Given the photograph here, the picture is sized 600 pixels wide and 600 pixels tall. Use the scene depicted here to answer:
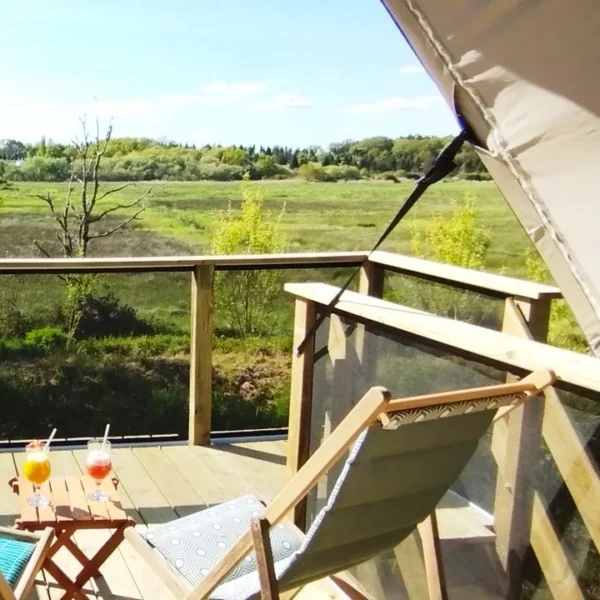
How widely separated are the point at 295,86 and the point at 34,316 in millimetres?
6390

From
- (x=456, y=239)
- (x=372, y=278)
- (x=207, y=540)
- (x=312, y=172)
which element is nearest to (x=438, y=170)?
(x=207, y=540)

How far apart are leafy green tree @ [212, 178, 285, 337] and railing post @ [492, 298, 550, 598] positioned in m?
3.17

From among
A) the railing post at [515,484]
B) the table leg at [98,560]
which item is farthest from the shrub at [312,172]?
the railing post at [515,484]

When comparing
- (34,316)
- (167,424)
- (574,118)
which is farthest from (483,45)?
(34,316)

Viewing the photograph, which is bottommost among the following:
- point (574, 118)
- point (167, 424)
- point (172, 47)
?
point (167, 424)

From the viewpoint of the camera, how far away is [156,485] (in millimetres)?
3547

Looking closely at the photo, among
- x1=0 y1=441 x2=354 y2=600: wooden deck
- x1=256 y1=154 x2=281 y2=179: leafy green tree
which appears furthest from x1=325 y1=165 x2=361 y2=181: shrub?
x1=0 y1=441 x2=354 y2=600: wooden deck

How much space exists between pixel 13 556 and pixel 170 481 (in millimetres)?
1423

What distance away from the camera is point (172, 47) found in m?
10.2

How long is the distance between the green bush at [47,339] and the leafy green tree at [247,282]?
937 millimetres

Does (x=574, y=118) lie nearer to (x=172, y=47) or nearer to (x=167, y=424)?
(x=167, y=424)

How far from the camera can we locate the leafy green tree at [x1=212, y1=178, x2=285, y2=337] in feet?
16.7

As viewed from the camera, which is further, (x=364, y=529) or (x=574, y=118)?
(x=364, y=529)

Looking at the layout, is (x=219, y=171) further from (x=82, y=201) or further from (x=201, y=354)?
(x=201, y=354)
